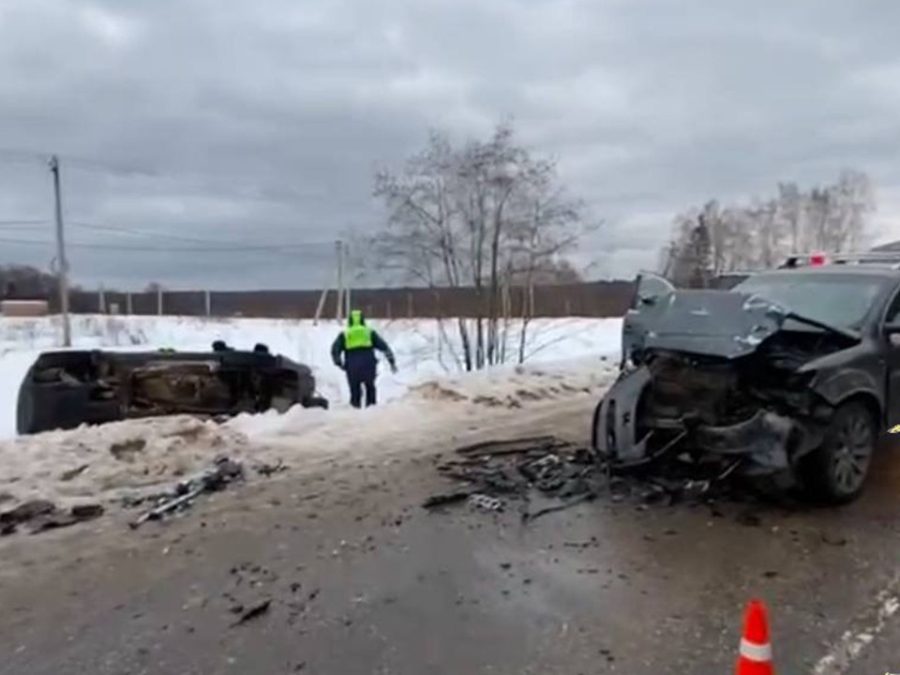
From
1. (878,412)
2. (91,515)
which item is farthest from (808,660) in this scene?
(91,515)

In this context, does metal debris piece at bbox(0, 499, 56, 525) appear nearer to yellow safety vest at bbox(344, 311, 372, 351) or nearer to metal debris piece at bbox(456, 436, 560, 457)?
metal debris piece at bbox(456, 436, 560, 457)

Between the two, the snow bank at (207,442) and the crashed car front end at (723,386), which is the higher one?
the crashed car front end at (723,386)

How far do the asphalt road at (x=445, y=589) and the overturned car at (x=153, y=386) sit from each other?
2813 millimetres

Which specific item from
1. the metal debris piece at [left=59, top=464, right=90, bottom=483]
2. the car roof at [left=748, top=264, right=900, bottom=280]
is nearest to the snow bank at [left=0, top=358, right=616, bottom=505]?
the metal debris piece at [left=59, top=464, right=90, bottom=483]

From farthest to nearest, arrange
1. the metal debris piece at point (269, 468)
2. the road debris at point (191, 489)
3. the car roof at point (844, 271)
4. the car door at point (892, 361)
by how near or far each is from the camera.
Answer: the metal debris piece at point (269, 468) → the car roof at point (844, 271) → the car door at point (892, 361) → the road debris at point (191, 489)

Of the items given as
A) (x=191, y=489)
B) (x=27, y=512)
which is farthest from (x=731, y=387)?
(x=27, y=512)

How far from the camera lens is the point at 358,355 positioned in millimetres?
12219

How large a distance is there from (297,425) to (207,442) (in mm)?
1241

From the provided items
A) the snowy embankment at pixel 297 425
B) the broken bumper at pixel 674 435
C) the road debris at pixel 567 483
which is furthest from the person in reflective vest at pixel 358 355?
the broken bumper at pixel 674 435

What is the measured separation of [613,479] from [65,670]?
4423 mm

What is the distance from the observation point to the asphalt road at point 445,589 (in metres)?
4.00

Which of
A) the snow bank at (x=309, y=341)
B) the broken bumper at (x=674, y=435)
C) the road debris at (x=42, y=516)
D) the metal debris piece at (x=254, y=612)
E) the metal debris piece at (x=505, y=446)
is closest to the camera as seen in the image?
the metal debris piece at (x=254, y=612)

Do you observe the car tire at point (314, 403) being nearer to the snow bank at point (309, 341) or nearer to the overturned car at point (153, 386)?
the overturned car at point (153, 386)

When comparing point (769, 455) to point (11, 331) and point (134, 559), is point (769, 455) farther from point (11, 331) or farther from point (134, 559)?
point (11, 331)
